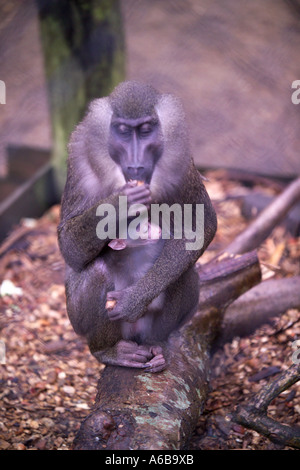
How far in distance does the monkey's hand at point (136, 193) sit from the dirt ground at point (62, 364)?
1.39 m

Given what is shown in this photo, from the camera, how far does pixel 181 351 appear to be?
3324 mm

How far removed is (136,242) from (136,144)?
0.55 meters

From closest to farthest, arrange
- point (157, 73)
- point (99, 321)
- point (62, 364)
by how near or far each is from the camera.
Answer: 1. point (99, 321)
2. point (62, 364)
3. point (157, 73)

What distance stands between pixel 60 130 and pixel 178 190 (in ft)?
9.97

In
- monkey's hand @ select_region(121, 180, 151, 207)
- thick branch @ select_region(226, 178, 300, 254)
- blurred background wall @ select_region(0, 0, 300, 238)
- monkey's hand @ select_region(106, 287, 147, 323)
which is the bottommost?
monkey's hand @ select_region(106, 287, 147, 323)

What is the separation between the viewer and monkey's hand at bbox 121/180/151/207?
2.80m

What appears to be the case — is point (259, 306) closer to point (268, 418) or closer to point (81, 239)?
point (268, 418)

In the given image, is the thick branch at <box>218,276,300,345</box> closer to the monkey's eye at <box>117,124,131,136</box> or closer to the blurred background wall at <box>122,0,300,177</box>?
the monkey's eye at <box>117,124,131,136</box>

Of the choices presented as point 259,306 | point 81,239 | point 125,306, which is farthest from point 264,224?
point 81,239

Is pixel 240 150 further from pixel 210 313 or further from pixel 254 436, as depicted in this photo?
pixel 254 436

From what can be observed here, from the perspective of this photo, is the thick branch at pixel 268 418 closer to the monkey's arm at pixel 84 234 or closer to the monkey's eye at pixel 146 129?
the monkey's arm at pixel 84 234

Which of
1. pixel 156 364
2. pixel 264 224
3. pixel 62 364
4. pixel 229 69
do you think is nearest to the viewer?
pixel 156 364

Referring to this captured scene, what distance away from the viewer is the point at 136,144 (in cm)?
283

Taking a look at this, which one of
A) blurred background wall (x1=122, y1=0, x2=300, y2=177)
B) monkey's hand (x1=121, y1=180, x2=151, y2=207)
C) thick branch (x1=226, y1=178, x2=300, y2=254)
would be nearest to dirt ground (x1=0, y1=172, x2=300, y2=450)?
thick branch (x1=226, y1=178, x2=300, y2=254)
